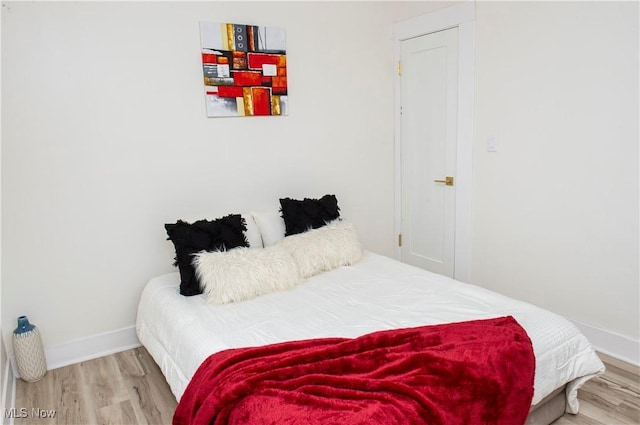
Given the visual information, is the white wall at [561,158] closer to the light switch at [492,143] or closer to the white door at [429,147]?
the light switch at [492,143]

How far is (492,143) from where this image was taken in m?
3.29

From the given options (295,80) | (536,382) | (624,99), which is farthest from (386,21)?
(536,382)

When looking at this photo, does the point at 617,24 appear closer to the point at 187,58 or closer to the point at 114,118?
the point at 187,58

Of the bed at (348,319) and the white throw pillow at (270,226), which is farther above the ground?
the white throw pillow at (270,226)

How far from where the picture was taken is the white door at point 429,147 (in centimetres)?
354

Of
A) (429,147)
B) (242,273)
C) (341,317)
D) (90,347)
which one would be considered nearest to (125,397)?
(90,347)

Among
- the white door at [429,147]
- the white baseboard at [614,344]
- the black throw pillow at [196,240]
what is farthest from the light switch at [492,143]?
the black throw pillow at [196,240]

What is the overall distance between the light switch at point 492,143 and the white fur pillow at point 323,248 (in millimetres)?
1159

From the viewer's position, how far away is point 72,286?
2832mm

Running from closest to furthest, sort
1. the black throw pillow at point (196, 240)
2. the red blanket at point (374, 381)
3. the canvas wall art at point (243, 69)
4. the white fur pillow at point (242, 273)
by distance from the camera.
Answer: the red blanket at point (374, 381), the white fur pillow at point (242, 273), the black throw pillow at point (196, 240), the canvas wall art at point (243, 69)

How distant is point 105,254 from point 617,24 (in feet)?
10.8

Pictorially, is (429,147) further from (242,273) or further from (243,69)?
(242,273)

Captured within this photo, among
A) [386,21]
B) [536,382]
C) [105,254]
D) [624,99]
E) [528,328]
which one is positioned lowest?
[536,382]

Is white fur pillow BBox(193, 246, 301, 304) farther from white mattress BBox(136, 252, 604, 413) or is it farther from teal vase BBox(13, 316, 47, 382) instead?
teal vase BBox(13, 316, 47, 382)
